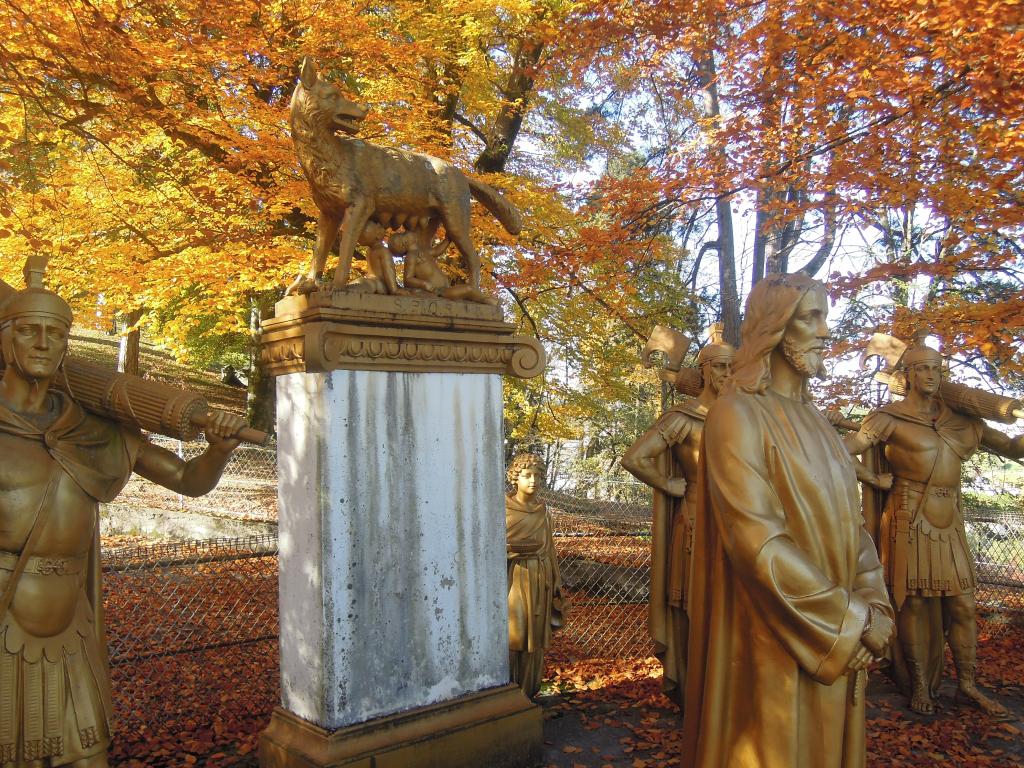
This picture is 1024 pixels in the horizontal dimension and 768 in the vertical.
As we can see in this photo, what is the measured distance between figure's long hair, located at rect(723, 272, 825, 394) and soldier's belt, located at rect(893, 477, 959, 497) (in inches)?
148

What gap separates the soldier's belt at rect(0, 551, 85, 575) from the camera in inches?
117

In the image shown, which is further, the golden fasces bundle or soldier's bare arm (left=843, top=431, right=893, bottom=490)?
soldier's bare arm (left=843, top=431, right=893, bottom=490)

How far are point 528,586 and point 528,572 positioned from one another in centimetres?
9

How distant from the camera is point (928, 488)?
575cm

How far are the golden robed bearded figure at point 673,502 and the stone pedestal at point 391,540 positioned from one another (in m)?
1.35

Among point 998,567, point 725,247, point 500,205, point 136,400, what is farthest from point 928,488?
point 725,247

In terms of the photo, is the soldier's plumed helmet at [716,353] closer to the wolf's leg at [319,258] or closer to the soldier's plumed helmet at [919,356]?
the soldier's plumed helmet at [919,356]

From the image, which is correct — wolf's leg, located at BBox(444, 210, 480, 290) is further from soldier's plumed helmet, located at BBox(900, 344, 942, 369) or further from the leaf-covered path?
soldier's plumed helmet, located at BBox(900, 344, 942, 369)

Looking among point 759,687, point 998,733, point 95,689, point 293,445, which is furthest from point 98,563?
point 998,733

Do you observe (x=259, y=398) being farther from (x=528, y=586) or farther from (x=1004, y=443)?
(x=1004, y=443)

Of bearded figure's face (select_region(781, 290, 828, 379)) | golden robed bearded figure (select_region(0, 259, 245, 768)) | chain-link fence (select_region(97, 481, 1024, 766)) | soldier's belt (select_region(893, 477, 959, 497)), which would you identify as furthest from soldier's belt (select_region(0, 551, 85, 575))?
soldier's belt (select_region(893, 477, 959, 497))

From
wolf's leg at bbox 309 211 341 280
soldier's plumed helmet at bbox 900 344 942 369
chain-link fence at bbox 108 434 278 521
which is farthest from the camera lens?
chain-link fence at bbox 108 434 278 521

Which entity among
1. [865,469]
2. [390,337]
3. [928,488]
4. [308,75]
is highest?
[308,75]

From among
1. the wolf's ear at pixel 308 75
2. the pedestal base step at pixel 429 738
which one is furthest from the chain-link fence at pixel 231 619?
the wolf's ear at pixel 308 75
